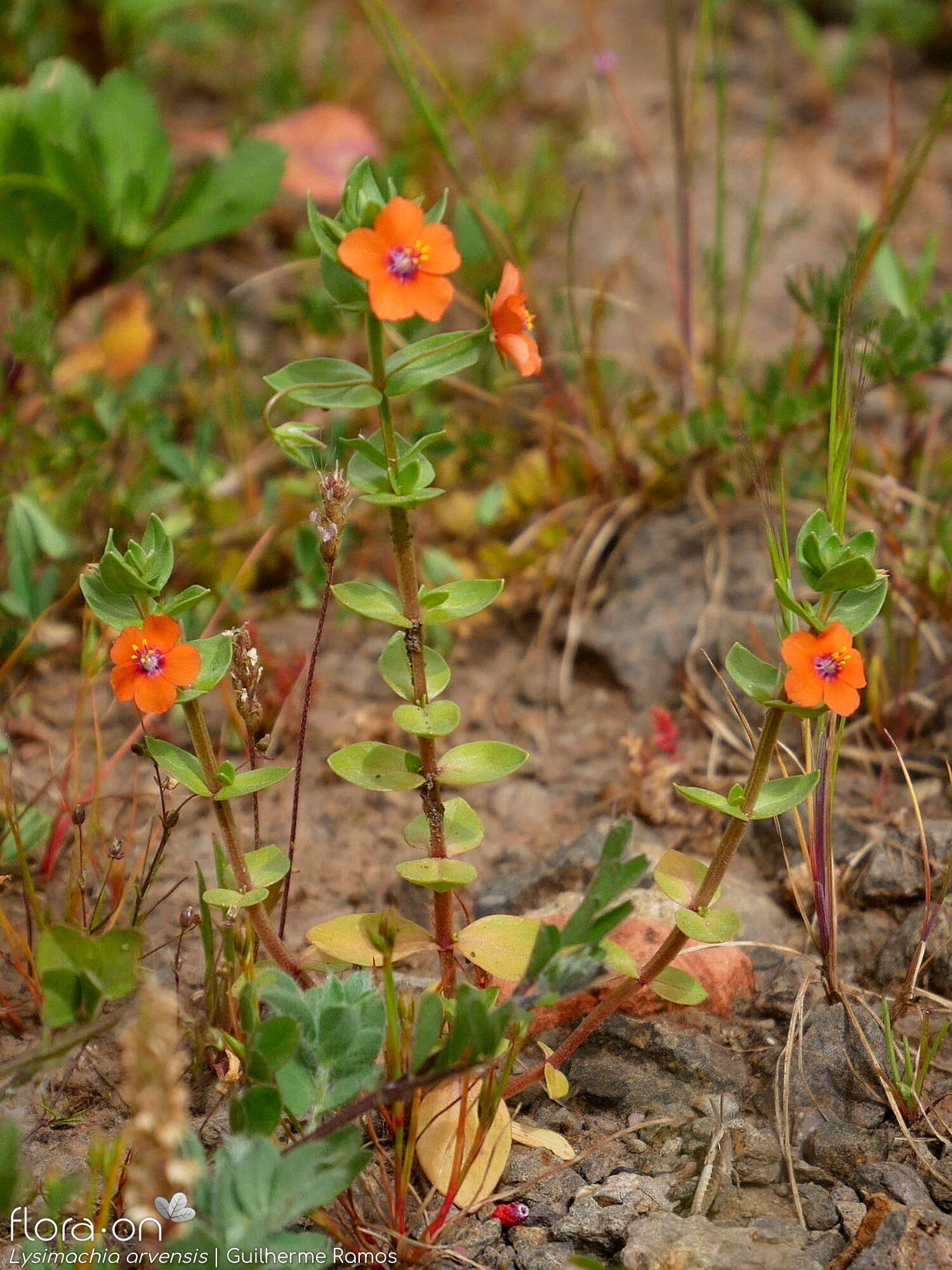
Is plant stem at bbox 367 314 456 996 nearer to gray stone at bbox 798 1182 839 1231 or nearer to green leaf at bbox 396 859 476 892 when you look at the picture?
green leaf at bbox 396 859 476 892

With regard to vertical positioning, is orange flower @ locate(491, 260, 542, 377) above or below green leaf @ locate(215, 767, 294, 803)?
above

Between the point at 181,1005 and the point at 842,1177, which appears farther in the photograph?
the point at 181,1005

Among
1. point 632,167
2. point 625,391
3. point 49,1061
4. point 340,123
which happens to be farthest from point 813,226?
point 49,1061

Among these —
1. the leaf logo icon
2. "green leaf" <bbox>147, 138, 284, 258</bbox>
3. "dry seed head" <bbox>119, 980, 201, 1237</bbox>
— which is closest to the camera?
"dry seed head" <bbox>119, 980, 201, 1237</bbox>

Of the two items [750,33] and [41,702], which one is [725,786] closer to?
[41,702]

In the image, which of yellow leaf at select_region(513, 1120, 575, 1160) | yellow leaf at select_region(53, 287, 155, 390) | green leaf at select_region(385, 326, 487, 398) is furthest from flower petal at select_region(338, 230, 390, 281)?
yellow leaf at select_region(53, 287, 155, 390)

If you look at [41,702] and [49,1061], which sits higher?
[49,1061]

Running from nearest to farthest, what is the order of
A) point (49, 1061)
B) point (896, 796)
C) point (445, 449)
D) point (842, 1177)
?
point (49, 1061) → point (842, 1177) → point (896, 796) → point (445, 449)

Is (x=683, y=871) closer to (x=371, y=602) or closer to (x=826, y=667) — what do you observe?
(x=826, y=667)
